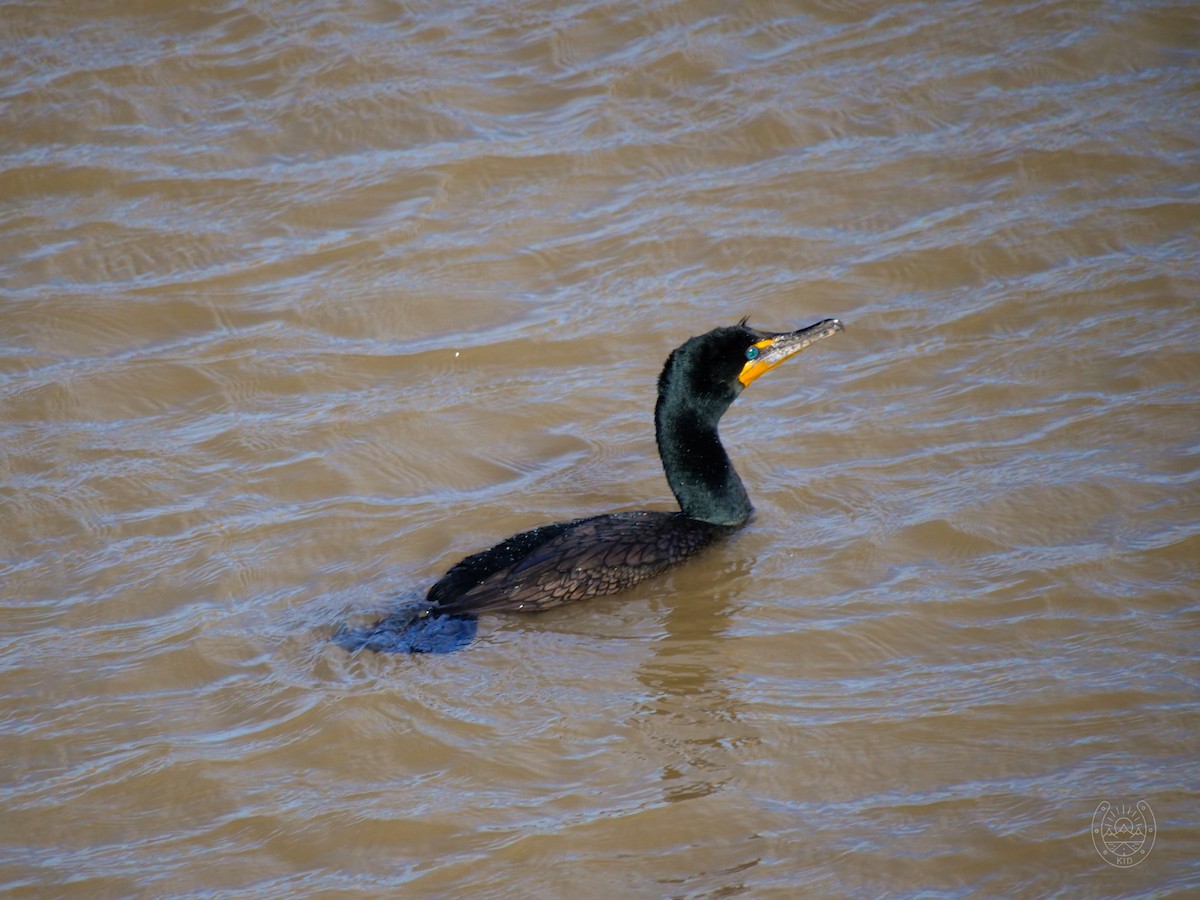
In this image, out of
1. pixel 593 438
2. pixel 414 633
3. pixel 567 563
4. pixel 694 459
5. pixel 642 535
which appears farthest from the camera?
pixel 593 438

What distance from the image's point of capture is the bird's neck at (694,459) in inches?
230

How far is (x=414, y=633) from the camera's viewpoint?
17.0 ft

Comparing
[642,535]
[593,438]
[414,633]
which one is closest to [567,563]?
[642,535]

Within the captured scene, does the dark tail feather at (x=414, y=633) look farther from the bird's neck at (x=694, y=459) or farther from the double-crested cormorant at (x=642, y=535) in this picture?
the bird's neck at (x=694, y=459)

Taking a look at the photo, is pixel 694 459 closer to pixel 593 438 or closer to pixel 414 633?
pixel 593 438

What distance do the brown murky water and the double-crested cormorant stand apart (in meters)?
0.12

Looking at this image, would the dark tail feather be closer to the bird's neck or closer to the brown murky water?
the brown murky water

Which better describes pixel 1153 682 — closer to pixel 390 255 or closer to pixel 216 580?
pixel 216 580

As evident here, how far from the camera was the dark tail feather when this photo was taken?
16.8ft

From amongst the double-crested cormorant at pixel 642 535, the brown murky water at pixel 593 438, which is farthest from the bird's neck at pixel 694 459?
the brown murky water at pixel 593 438

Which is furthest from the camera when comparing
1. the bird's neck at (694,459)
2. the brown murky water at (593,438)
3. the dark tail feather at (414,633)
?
the bird's neck at (694,459)

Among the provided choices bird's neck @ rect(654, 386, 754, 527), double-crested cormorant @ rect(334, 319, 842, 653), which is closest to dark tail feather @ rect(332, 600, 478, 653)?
double-crested cormorant @ rect(334, 319, 842, 653)

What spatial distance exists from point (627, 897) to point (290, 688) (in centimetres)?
156

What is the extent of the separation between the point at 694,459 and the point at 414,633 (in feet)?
4.61
